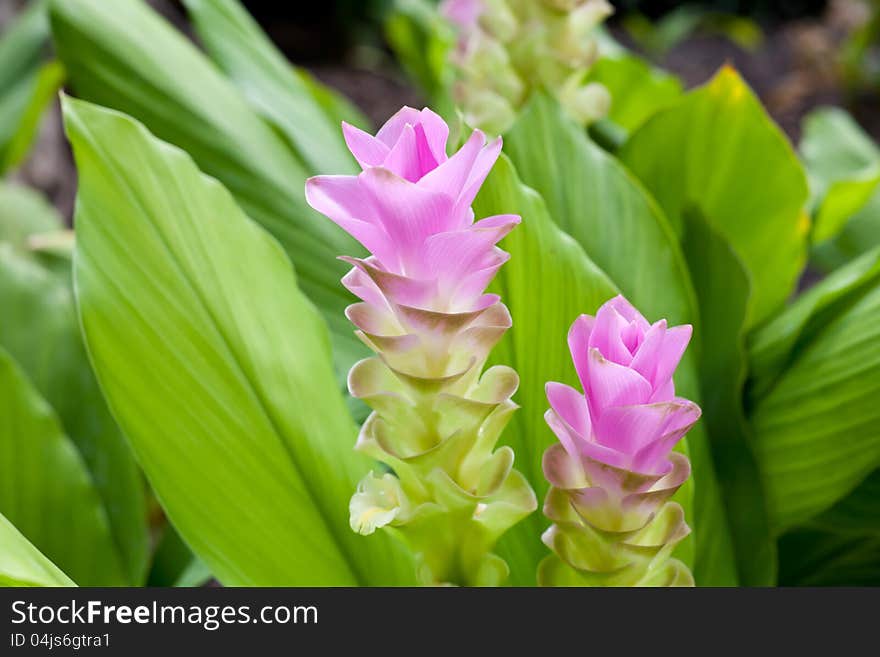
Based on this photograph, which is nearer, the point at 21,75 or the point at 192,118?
the point at 192,118

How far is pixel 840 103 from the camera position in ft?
9.55

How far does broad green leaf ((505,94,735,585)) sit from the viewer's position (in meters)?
0.56

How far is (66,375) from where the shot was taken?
76cm

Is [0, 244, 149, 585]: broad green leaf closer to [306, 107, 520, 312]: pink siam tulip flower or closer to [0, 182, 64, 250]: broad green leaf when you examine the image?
[0, 182, 64, 250]: broad green leaf

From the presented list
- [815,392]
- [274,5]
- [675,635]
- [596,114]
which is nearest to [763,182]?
[596,114]

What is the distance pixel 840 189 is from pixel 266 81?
47 cm

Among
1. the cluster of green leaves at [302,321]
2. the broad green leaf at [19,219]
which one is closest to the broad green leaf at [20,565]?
the cluster of green leaves at [302,321]

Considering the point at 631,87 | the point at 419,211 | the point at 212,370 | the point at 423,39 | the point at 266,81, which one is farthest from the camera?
the point at 423,39

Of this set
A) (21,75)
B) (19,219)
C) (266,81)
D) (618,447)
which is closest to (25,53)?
(21,75)

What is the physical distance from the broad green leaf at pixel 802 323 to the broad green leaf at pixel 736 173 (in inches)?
3.6

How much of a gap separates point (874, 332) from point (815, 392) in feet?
0.16

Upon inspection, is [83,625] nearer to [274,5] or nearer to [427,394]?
[427,394]

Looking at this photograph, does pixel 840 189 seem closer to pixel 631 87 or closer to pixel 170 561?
pixel 631 87

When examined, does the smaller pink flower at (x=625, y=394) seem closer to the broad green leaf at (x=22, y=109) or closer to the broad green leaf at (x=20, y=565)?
the broad green leaf at (x=20, y=565)
